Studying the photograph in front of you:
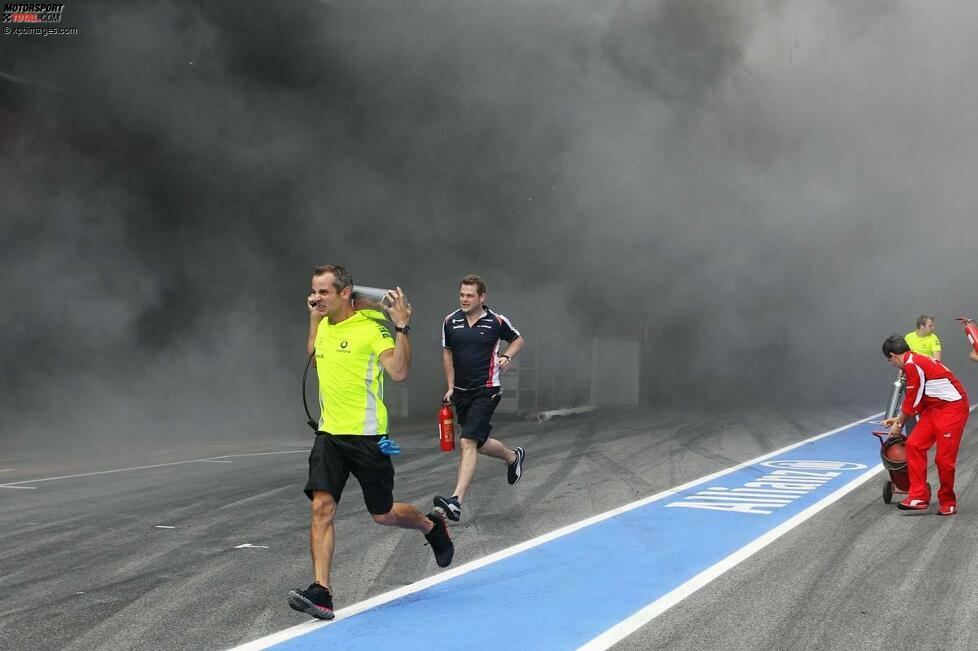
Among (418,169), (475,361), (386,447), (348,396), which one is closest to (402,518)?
(386,447)

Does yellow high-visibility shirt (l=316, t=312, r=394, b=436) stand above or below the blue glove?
above

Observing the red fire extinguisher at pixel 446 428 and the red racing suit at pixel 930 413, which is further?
the red fire extinguisher at pixel 446 428

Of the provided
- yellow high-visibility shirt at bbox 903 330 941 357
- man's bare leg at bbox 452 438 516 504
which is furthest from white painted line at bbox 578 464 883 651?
yellow high-visibility shirt at bbox 903 330 941 357

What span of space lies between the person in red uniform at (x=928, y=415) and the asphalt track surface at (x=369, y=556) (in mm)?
230

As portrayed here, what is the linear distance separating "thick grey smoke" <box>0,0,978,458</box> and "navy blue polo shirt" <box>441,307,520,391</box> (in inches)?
319

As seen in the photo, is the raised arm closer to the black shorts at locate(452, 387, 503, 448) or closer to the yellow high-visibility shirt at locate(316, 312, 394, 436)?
the yellow high-visibility shirt at locate(316, 312, 394, 436)

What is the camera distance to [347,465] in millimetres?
5102

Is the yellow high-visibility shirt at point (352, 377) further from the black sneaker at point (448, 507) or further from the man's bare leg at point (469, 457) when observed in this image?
the man's bare leg at point (469, 457)

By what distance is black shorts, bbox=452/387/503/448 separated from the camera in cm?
769

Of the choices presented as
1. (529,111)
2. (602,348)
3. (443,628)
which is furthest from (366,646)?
(602,348)

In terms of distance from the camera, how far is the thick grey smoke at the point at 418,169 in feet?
46.4

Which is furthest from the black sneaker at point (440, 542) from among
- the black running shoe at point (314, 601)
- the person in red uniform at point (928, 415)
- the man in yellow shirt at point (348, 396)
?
the person in red uniform at point (928, 415)

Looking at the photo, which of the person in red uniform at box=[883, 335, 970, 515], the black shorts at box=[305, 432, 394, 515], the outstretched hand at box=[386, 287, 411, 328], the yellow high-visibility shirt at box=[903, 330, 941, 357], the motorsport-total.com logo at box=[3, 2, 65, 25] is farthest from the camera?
the motorsport-total.com logo at box=[3, 2, 65, 25]

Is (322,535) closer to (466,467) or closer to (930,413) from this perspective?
(466,467)
